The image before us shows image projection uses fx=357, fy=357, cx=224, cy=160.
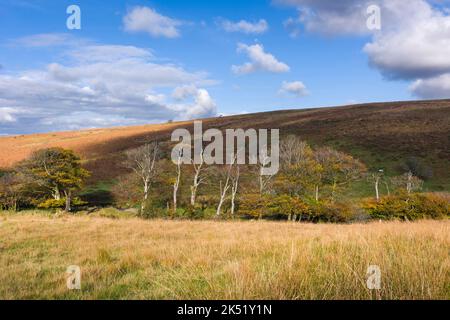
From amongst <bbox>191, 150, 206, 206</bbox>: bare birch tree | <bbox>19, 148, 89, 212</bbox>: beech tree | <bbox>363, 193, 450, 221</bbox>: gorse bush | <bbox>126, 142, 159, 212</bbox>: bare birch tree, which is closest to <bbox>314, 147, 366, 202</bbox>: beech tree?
<bbox>363, 193, 450, 221</bbox>: gorse bush

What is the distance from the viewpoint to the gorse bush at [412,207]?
27.3 metres

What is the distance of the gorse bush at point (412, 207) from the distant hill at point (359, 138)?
41.5 ft

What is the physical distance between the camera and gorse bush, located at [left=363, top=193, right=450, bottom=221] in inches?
1073

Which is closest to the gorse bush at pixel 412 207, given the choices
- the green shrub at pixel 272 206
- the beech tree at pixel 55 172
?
the green shrub at pixel 272 206

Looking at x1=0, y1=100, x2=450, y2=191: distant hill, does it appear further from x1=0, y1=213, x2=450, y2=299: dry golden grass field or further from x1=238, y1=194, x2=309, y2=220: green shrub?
x1=0, y1=213, x2=450, y2=299: dry golden grass field

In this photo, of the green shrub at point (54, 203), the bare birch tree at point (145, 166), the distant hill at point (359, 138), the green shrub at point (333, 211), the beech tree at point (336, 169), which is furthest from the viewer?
the distant hill at point (359, 138)

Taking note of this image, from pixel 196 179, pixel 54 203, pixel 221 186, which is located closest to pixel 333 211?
pixel 221 186

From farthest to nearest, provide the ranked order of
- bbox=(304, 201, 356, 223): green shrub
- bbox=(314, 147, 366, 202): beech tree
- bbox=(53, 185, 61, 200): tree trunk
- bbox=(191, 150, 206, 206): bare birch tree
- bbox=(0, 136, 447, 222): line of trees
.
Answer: bbox=(53, 185, 61, 200): tree trunk, bbox=(191, 150, 206, 206): bare birch tree, bbox=(314, 147, 366, 202): beech tree, bbox=(0, 136, 447, 222): line of trees, bbox=(304, 201, 356, 223): green shrub

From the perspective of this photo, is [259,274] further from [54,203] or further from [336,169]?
[54,203]

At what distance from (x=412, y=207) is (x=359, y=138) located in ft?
97.6

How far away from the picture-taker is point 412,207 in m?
28.0

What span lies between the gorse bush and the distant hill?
497 inches

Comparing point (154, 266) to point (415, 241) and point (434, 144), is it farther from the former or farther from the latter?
point (434, 144)

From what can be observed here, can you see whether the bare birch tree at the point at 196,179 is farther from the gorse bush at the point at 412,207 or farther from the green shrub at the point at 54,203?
the gorse bush at the point at 412,207
